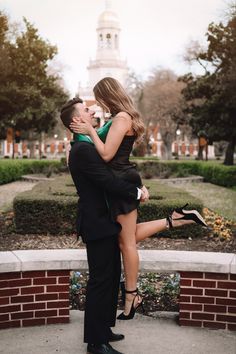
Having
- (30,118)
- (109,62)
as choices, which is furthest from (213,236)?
(109,62)

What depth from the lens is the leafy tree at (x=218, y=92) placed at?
28945 millimetres

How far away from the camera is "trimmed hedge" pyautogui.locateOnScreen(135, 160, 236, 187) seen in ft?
76.6

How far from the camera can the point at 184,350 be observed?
382 centimetres

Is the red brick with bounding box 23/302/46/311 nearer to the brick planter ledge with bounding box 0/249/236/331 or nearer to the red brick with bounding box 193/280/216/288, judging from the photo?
the brick planter ledge with bounding box 0/249/236/331

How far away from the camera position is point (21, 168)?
27844 millimetres

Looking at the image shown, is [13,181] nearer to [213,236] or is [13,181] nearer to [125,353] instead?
[213,236]

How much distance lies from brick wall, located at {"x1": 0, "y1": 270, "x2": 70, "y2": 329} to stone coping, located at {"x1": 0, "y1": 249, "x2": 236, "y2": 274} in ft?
0.29

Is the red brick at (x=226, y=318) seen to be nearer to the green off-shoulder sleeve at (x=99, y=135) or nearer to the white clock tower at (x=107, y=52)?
the green off-shoulder sleeve at (x=99, y=135)

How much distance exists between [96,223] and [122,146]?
0.60 meters

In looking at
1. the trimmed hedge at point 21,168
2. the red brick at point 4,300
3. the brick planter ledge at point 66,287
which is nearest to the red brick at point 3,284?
the brick planter ledge at point 66,287

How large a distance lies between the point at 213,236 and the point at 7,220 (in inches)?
183

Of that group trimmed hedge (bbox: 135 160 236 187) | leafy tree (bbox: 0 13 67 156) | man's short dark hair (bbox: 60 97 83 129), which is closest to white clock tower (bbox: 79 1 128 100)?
leafy tree (bbox: 0 13 67 156)

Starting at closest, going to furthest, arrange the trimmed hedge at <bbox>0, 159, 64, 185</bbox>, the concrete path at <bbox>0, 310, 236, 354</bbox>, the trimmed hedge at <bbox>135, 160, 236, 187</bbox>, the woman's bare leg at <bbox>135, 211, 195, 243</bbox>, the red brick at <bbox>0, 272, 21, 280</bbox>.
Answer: the concrete path at <bbox>0, 310, 236, 354</bbox>, the woman's bare leg at <bbox>135, 211, 195, 243</bbox>, the red brick at <bbox>0, 272, 21, 280</bbox>, the trimmed hedge at <bbox>135, 160, 236, 187</bbox>, the trimmed hedge at <bbox>0, 159, 64, 185</bbox>

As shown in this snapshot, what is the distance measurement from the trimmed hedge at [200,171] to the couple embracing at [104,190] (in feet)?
65.1
